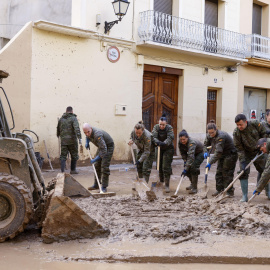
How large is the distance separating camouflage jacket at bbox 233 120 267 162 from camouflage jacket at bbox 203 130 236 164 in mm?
398

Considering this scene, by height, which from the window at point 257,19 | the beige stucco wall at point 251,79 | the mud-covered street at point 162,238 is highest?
the window at point 257,19

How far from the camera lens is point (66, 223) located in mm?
4934

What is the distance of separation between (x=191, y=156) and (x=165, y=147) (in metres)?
0.72

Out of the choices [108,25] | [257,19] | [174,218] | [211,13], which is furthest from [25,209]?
[257,19]

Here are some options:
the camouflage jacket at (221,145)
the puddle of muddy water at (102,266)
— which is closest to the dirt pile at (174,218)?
the puddle of muddy water at (102,266)

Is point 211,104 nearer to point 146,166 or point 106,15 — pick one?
point 106,15

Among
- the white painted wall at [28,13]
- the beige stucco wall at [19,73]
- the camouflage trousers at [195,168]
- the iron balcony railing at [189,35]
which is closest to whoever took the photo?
the camouflage trousers at [195,168]

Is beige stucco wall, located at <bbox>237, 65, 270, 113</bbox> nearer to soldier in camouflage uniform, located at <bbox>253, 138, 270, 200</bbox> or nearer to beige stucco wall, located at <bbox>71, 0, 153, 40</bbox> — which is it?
beige stucco wall, located at <bbox>71, 0, 153, 40</bbox>

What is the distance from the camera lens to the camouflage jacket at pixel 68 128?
1088cm

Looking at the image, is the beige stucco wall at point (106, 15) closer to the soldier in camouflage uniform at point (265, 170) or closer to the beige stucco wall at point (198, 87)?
the beige stucco wall at point (198, 87)

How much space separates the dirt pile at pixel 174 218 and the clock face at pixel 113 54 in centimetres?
692

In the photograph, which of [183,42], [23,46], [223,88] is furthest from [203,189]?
[223,88]

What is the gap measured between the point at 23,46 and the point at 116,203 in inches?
244

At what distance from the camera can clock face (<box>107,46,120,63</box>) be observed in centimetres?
1304
